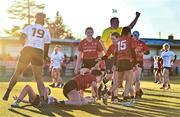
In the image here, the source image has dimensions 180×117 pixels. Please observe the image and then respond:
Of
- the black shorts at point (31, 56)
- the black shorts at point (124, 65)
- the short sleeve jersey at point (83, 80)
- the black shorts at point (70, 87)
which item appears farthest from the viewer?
the black shorts at point (124, 65)

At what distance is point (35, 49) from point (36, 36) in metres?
0.31

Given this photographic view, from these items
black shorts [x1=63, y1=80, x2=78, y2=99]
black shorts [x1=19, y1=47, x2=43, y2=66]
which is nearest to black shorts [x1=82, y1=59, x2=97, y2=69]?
black shorts [x1=63, y1=80, x2=78, y2=99]

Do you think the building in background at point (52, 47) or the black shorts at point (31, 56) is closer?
the black shorts at point (31, 56)

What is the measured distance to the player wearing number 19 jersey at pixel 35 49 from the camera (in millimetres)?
11117

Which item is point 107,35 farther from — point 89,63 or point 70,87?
point 70,87

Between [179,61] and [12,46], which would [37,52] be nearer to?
[12,46]

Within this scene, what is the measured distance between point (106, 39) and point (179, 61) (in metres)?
46.3

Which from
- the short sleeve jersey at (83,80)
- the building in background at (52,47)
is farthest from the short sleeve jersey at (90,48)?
the building in background at (52,47)

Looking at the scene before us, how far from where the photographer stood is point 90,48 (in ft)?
41.3

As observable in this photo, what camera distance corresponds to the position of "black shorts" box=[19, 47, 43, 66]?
36.4ft

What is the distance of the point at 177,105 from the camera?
1284 cm

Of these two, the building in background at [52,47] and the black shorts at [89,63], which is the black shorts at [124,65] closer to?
the black shorts at [89,63]

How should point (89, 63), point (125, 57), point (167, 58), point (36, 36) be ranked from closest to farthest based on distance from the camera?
point (36, 36)
point (125, 57)
point (89, 63)
point (167, 58)

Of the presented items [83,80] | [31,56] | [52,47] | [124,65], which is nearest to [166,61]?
[124,65]
